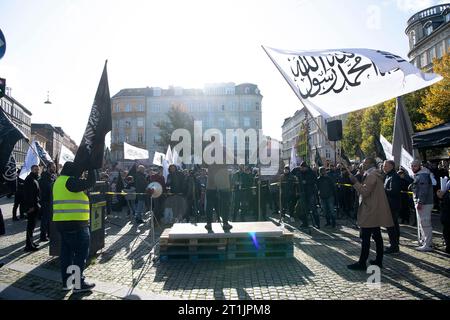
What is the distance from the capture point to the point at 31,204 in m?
8.37

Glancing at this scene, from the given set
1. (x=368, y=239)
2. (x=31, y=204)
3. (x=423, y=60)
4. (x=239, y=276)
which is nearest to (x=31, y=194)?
(x=31, y=204)

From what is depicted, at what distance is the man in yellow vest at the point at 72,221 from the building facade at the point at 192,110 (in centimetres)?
7144

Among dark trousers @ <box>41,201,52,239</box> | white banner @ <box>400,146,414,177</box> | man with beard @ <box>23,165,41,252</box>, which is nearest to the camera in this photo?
man with beard @ <box>23,165,41,252</box>

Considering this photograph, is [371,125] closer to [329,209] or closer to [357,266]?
[329,209]

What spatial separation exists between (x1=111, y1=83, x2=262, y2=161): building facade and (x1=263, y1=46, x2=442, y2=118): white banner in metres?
69.5

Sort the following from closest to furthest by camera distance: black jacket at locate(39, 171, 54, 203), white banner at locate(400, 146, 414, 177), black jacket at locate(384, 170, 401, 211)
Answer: black jacket at locate(384, 170, 401, 211) → white banner at locate(400, 146, 414, 177) → black jacket at locate(39, 171, 54, 203)

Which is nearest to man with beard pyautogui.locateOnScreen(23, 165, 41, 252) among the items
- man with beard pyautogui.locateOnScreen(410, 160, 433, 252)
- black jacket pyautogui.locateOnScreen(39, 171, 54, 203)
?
black jacket pyautogui.locateOnScreen(39, 171, 54, 203)

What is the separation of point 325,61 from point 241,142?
64.6m

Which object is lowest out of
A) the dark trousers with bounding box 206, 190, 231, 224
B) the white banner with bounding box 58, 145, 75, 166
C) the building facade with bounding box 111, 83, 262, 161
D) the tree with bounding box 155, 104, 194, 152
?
the dark trousers with bounding box 206, 190, 231, 224

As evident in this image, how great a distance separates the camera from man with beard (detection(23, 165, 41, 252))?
797cm

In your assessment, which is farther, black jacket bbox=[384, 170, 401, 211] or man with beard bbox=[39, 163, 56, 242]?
man with beard bbox=[39, 163, 56, 242]

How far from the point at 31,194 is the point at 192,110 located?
229 ft

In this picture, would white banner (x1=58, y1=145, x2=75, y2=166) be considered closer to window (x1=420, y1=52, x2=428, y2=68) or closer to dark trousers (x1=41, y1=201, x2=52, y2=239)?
dark trousers (x1=41, y1=201, x2=52, y2=239)
